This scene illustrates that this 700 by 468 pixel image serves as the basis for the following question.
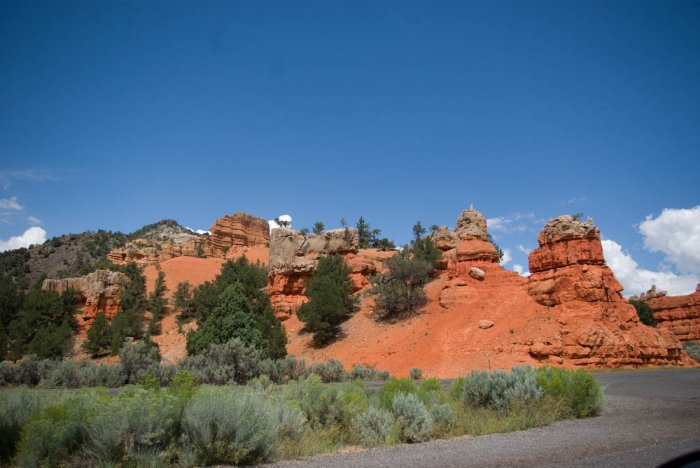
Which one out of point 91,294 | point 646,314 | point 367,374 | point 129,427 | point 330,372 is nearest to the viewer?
point 129,427

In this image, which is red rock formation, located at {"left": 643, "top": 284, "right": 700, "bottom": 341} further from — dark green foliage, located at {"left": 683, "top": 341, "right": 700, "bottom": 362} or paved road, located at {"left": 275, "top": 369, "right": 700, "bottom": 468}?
paved road, located at {"left": 275, "top": 369, "right": 700, "bottom": 468}

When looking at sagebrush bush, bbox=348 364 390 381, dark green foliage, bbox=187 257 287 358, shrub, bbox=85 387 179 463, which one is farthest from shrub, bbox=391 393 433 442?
dark green foliage, bbox=187 257 287 358

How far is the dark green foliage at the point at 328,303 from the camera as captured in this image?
35531mm

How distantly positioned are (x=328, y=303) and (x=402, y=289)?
5.72 metres

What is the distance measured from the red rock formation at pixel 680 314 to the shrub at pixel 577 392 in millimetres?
39582

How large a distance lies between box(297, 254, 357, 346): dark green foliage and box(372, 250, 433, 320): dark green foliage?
2.72 m

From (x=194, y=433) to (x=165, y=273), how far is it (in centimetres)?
6012

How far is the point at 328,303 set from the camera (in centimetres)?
3594

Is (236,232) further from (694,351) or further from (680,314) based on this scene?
(694,351)

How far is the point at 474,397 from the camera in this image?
10.9 meters

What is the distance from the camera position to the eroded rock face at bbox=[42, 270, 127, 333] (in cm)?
4734

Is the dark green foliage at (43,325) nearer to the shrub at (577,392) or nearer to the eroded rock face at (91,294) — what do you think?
the eroded rock face at (91,294)

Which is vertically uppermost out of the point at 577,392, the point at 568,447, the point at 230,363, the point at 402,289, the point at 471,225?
the point at 471,225

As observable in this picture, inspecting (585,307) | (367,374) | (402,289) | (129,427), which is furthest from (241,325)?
(129,427)
